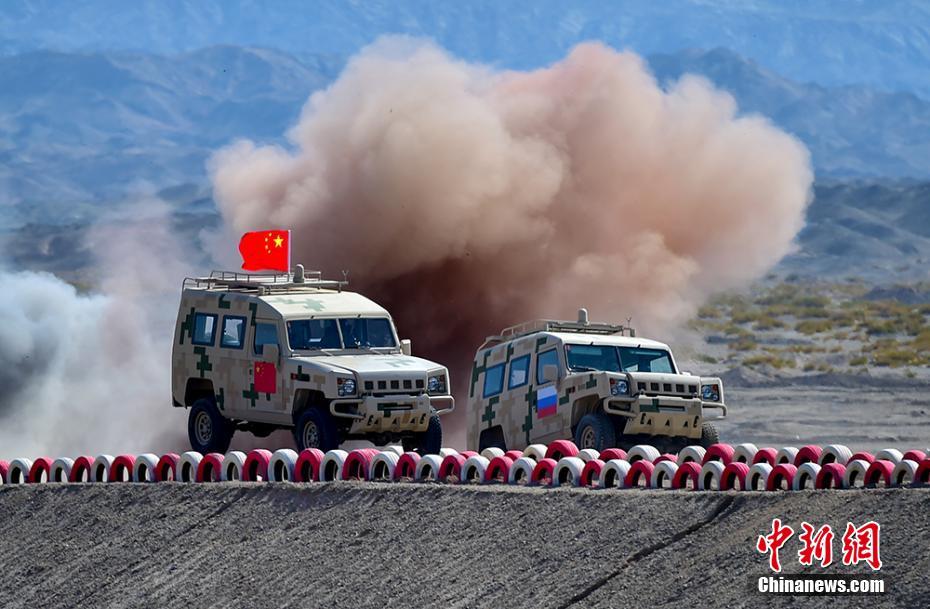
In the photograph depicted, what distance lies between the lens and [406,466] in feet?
66.9

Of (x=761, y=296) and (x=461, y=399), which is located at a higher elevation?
(x=761, y=296)

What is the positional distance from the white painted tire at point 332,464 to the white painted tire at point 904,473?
5.66 m

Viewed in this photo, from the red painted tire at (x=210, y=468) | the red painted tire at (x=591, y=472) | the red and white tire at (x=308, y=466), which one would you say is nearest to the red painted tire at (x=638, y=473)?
the red painted tire at (x=591, y=472)

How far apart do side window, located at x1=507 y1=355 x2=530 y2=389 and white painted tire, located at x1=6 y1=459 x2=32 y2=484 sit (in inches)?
227

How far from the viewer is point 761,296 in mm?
93500

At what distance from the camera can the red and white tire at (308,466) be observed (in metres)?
20.5

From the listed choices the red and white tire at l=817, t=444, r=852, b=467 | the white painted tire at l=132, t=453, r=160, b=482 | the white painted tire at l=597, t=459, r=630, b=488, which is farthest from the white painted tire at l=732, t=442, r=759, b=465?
the white painted tire at l=132, t=453, r=160, b=482

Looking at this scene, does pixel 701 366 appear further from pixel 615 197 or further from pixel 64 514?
pixel 64 514

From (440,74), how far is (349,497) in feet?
63.8

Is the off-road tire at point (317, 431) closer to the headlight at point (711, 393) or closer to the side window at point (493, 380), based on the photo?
the side window at point (493, 380)

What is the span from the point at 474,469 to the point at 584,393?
9.24 ft

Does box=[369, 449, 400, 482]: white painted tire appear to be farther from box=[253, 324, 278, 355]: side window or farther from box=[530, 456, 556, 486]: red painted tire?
box=[253, 324, 278, 355]: side window

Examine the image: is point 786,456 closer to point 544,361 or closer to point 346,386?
point 544,361

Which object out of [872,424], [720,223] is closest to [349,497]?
[720,223]
